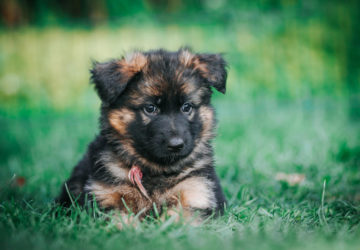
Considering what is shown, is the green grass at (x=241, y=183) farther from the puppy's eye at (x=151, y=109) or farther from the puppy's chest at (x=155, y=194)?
the puppy's eye at (x=151, y=109)

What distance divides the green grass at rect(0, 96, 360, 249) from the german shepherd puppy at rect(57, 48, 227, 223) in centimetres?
22

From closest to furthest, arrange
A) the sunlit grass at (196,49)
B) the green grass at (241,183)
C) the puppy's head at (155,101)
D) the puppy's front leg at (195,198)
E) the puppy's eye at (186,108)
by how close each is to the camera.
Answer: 1. the green grass at (241,183)
2. the puppy's front leg at (195,198)
3. the puppy's head at (155,101)
4. the puppy's eye at (186,108)
5. the sunlit grass at (196,49)

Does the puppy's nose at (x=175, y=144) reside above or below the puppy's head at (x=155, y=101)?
below

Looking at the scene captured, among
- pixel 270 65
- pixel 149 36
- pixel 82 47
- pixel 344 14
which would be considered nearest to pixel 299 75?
pixel 270 65

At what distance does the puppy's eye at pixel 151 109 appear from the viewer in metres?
3.02

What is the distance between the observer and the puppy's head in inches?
116

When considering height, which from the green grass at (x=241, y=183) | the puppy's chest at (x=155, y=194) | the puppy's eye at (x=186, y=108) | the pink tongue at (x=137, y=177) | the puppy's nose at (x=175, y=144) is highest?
the puppy's eye at (x=186, y=108)

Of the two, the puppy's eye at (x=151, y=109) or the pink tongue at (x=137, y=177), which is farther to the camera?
the puppy's eye at (x=151, y=109)

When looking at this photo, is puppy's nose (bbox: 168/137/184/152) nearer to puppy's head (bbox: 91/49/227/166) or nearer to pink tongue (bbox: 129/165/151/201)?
puppy's head (bbox: 91/49/227/166)

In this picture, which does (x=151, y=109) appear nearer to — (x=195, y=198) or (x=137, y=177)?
(x=137, y=177)

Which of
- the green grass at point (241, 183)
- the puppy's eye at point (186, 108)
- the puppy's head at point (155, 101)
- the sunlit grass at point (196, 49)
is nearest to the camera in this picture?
the green grass at point (241, 183)

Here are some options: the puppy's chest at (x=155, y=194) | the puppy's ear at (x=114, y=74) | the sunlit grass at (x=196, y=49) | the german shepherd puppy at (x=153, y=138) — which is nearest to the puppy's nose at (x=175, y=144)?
the german shepherd puppy at (x=153, y=138)

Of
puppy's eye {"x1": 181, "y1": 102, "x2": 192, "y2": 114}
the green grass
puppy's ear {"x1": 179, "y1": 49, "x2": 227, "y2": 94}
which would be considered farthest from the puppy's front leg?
puppy's ear {"x1": 179, "y1": 49, "x2": 227, "y2": 94}

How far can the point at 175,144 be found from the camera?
9.25ft
